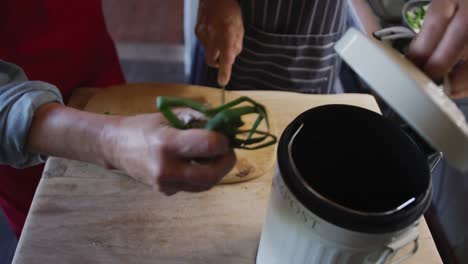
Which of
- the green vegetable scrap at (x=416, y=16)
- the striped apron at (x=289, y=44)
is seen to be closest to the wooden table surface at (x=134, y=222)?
the striped apron at (x=289, y=44)

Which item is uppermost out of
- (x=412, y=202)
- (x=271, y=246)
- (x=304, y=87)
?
(x=412, y=202)

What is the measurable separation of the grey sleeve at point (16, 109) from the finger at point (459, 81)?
17.4 inches

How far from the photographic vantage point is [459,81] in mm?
467

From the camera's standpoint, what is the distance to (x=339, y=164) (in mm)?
425

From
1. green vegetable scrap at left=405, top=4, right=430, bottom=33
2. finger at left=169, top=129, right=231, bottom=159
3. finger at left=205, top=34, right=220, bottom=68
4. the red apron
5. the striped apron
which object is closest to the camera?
finger at left=169, top=129, right=231, bottom=159

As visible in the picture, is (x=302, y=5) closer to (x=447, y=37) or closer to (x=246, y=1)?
(x=246, y=1)

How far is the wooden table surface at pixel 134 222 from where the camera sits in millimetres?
490

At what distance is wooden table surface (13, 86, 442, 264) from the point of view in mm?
490

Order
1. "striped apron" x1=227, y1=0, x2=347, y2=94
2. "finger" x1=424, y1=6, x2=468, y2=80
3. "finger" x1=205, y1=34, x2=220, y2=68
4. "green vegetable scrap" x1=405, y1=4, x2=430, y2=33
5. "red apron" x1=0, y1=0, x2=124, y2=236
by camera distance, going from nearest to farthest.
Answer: "finger" x1=424, y1=6, x2=468, y2=80, "red apron" x1=0, y1=0, x2=124, y2=236, "finger" x1=205, y1=34, x2=220, y2=68, "striped apron" x1=227, y1=0, x2=347, y2=94, "green vegetable scrap" x1=405, y1=4, x2=430, y2=33

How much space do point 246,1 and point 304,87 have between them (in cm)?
22

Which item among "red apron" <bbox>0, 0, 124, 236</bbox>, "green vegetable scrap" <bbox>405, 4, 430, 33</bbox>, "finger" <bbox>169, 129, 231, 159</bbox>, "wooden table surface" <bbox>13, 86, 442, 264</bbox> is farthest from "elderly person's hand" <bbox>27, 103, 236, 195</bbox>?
"green vegetable scrap" <bbox>405, 4, 430, 33</bbox>

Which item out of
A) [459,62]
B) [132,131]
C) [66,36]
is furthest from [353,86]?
[132,131]

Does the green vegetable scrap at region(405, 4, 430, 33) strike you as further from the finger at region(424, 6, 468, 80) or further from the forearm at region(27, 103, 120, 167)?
the forearm at region(27, 103, 120, 167)

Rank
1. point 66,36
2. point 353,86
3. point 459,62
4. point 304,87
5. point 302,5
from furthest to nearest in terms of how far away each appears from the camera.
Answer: point 353,86 < point 304,87 < point 302,5 < point 66,36 < point 459,62
